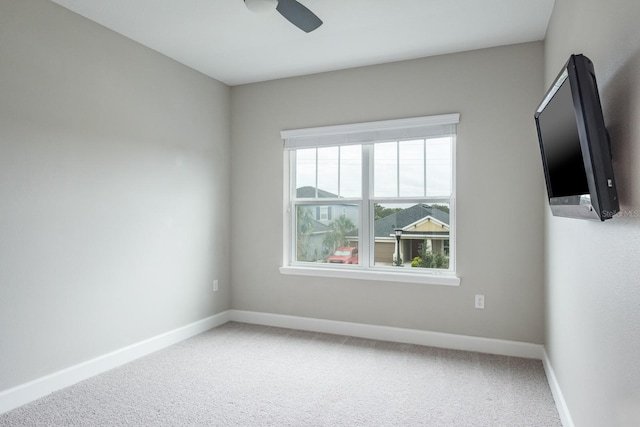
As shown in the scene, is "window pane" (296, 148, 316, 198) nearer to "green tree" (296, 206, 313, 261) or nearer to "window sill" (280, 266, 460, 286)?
"green tree" (296, 206, 313, 261)

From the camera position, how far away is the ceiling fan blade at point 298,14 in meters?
2.23

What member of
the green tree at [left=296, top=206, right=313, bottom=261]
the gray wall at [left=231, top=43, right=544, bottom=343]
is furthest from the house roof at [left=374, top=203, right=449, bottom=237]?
the green tree at [left=296, top=206, right=313, bottom=261]

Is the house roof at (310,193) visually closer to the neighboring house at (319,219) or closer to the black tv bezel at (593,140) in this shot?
the neighboring house at (319,219)

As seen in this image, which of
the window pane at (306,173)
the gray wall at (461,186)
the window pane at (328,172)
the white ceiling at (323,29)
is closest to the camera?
the white ceiling at (323,29)

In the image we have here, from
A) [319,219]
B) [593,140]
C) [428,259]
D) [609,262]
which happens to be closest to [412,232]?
[428,259]

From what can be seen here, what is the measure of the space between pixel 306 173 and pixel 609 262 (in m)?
3.12

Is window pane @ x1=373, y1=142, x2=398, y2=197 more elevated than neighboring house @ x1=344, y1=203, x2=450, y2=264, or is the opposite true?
window pane @ x1=373, y1=142, x2=398, y2=197

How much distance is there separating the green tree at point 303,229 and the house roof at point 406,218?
74cm

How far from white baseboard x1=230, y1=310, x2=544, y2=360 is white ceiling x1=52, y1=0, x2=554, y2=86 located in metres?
2.47

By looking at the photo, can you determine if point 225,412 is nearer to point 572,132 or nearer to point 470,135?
point 572,132

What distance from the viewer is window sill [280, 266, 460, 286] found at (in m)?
3.56

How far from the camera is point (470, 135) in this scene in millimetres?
3486

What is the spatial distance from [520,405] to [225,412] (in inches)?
71.3

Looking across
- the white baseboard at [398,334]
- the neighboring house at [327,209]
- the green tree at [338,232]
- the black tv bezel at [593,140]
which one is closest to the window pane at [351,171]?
the neighboring house at [327,209]
